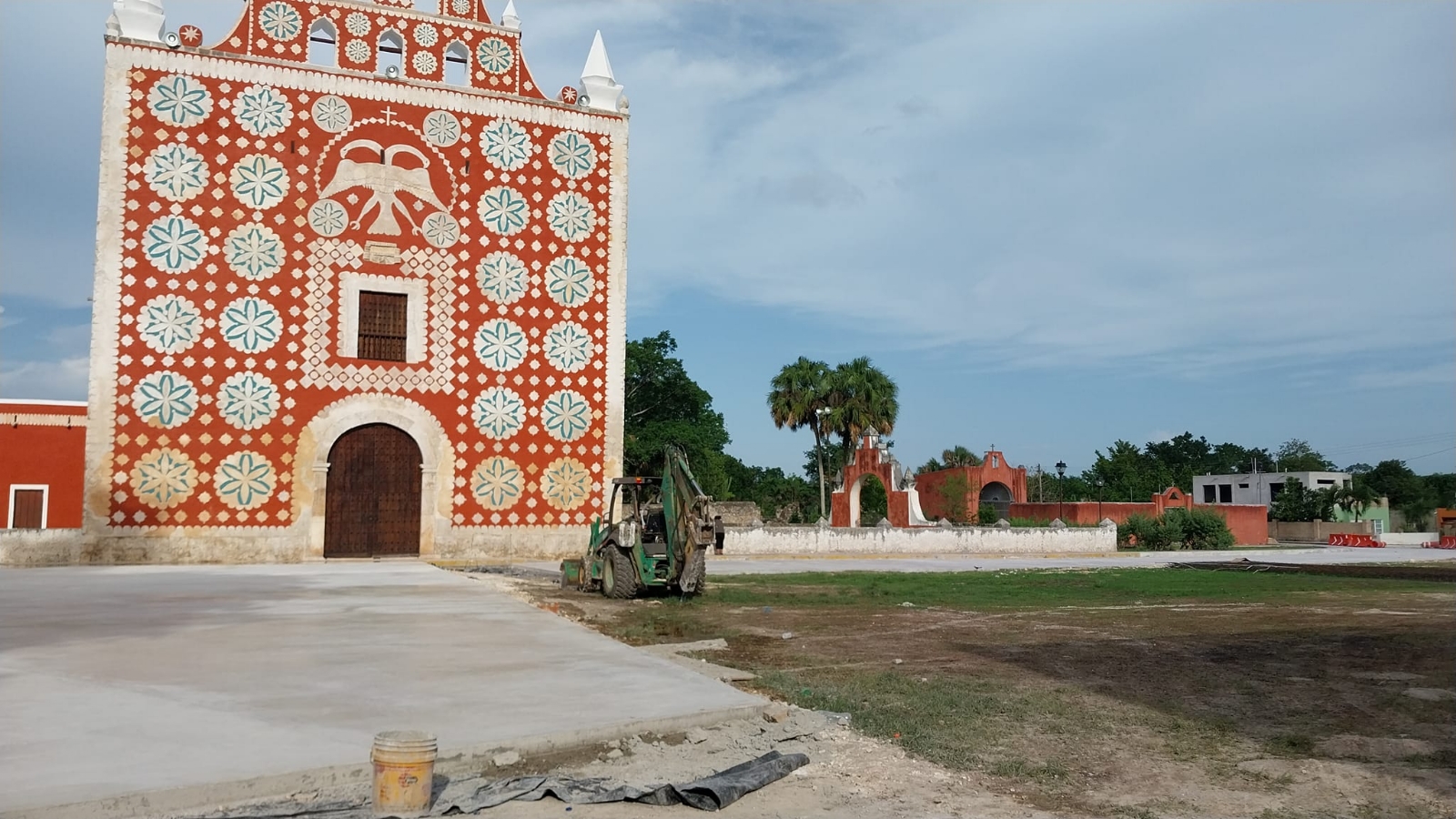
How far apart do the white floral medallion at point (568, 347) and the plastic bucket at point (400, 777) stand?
19176 mm

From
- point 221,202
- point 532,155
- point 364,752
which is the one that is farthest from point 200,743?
point 532,155

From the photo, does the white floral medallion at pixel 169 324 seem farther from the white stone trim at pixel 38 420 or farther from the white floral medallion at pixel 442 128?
the white stone trim at pixel 38 420

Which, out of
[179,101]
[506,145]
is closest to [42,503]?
[179,101]

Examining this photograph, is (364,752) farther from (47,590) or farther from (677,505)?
(47,590)

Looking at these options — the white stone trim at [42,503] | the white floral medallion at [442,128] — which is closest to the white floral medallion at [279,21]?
the white floral medallion at [442,128]

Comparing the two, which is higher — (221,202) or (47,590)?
(221,202)

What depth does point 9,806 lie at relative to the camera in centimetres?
415

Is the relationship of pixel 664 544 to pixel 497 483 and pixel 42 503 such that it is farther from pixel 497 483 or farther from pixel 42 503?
pixel 42 503

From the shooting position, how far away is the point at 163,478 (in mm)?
19797

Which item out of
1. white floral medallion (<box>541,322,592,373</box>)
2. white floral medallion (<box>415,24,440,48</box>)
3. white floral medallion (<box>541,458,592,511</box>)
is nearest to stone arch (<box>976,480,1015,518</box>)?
white floral medallion (<box>541,458,592,511</box>)

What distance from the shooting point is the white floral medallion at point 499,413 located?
22.5 m

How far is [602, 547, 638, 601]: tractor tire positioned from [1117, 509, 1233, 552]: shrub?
31352mm

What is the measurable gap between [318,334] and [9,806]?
18426 millimetres

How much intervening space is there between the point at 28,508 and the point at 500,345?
13250 mm
